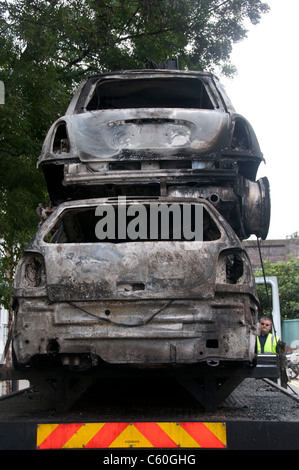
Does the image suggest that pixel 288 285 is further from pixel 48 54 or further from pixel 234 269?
pixel 234 269

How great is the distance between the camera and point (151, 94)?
6.39 meters

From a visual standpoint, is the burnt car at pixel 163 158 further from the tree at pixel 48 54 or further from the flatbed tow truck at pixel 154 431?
the flatbed tow truck at pixel 154 431

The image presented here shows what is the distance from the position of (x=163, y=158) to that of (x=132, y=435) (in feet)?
8.56

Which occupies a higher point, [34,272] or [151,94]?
[151,94]

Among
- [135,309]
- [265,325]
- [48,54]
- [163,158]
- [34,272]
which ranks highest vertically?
[48,54]

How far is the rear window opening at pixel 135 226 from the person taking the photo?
4.43 m

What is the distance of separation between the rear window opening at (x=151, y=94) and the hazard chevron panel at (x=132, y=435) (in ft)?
11.9

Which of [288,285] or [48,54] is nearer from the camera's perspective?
[48,54]

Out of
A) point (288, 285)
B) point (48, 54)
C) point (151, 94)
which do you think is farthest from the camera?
point (288, 285)

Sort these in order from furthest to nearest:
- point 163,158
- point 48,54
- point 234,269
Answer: point 48,54 → point 163,158 → point 234,269

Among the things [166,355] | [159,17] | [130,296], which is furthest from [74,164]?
[159,17]

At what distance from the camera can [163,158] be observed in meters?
5.15

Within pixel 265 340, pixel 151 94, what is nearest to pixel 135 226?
pixel 151 94
